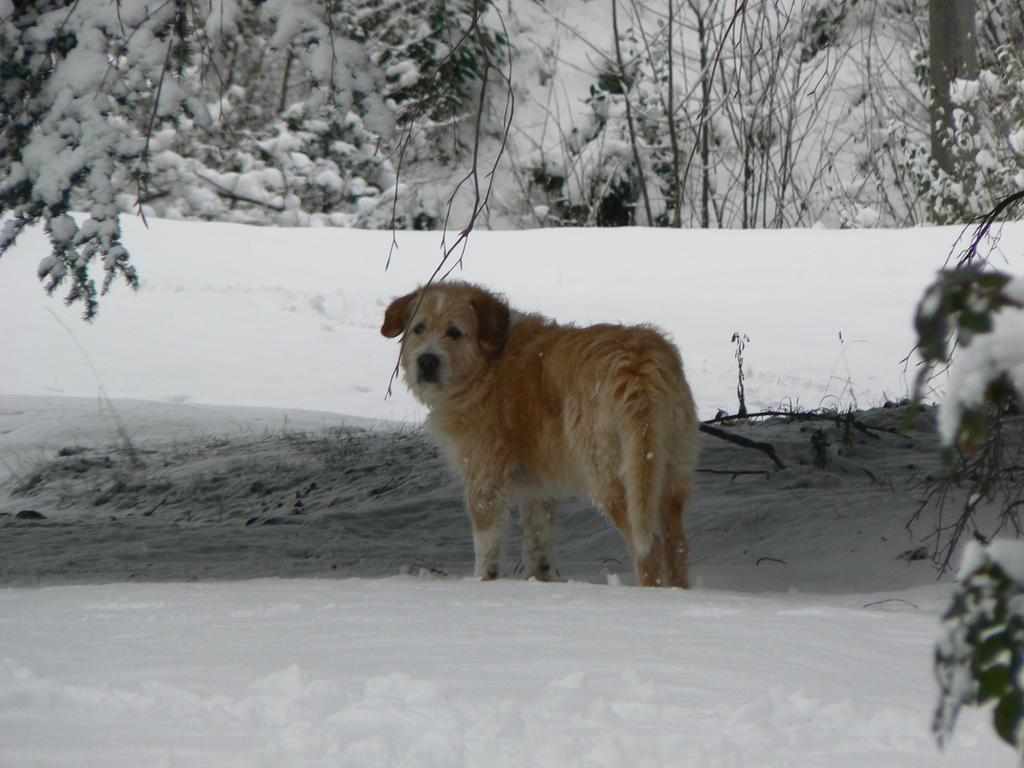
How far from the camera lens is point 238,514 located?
7.22 meters

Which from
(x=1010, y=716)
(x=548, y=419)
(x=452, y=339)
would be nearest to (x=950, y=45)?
(x=452, y=339)

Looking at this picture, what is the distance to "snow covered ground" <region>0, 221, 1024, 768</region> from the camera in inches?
92.2

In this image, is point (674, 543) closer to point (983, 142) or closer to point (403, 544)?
point (403, 544)

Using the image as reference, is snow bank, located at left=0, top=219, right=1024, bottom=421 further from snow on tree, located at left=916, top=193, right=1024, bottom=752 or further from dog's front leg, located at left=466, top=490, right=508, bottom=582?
snow on tree, located at left=916, top=193, right=1024, bottom=752

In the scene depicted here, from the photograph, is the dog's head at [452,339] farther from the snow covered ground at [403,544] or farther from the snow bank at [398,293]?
the snow bank at [398,293]

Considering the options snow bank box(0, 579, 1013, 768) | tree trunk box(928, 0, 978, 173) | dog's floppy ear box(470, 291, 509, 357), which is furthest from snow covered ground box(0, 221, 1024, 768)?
tree trunk box(928, 0, 978, 173)

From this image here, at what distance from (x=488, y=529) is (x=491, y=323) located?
875mm

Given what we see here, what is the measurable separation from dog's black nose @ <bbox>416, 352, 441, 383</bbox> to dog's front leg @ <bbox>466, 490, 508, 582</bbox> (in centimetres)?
51

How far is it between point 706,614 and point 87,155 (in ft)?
9.81

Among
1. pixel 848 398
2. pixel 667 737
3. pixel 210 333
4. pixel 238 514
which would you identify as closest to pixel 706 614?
pixel 667 737

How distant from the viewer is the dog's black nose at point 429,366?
204 inches

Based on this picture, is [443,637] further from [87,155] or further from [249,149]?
[249,149]

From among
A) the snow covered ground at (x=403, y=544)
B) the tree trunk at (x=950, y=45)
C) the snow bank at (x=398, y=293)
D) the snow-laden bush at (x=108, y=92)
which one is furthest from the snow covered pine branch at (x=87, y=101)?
the tree trunk at (x=950, y=45)

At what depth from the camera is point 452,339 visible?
5266mm
